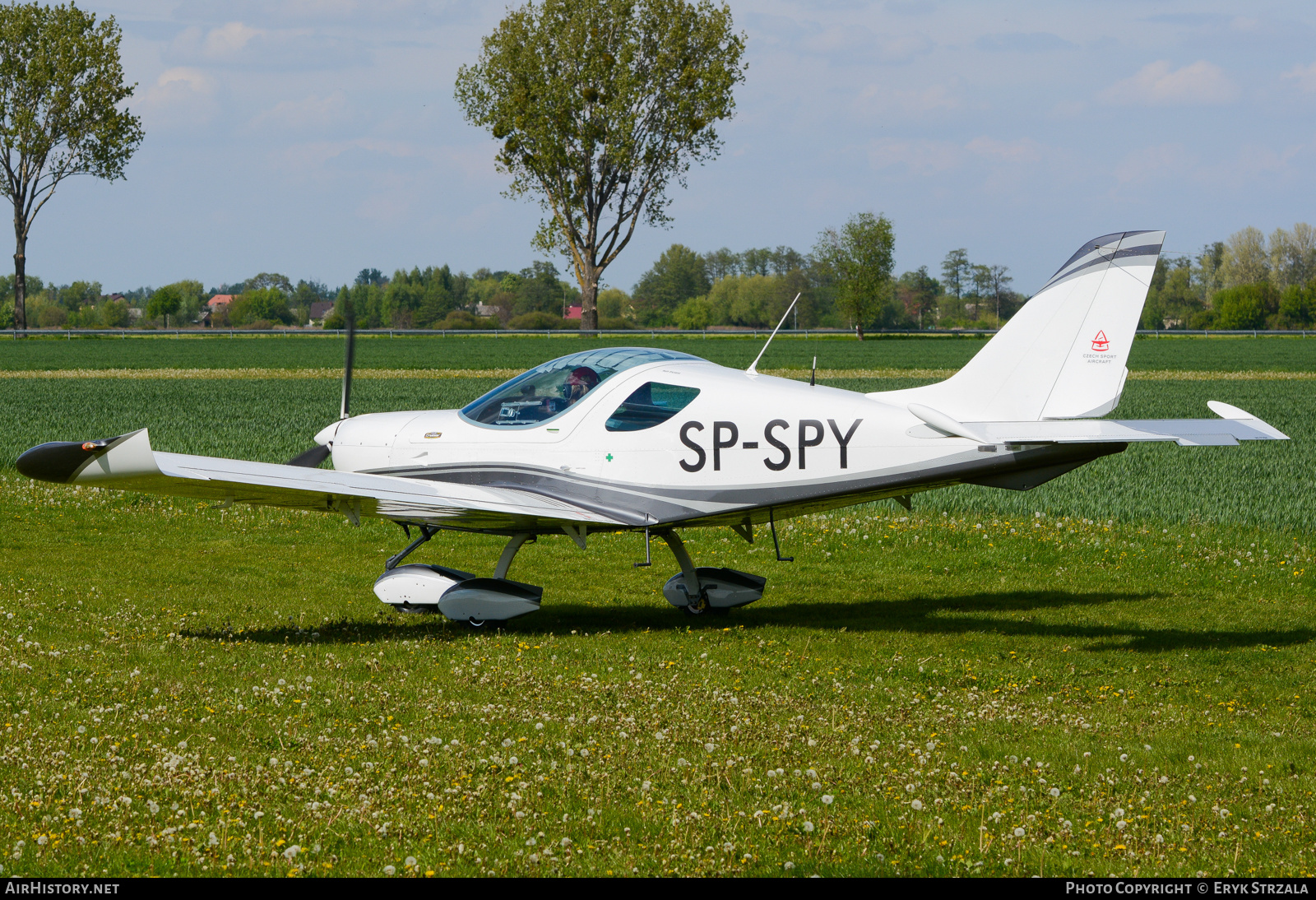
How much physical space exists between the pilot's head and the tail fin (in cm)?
308

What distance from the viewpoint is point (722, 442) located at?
977 cm

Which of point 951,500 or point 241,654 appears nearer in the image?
point 241,654

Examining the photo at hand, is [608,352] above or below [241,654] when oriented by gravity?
above

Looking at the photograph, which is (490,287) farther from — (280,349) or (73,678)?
(73,678)

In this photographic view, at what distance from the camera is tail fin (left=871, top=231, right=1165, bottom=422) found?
9492 millimetres

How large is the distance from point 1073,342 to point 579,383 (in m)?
4.10

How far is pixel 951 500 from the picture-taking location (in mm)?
17562

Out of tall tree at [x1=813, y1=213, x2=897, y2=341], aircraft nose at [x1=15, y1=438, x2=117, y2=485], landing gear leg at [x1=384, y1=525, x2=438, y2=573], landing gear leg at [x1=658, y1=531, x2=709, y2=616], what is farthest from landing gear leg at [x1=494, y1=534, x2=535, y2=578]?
tall tree at [x1=813, y1=213, x2=897, y2=341]

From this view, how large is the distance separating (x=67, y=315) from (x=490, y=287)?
192 feet

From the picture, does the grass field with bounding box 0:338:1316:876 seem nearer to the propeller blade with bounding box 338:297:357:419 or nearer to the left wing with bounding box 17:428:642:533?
the left wing with bounding box 17:428:642:533

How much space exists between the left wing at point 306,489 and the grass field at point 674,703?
40.5 inches

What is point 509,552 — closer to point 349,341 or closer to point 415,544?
point 415,544

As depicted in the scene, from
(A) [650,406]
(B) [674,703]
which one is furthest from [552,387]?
(B) [674,703]
